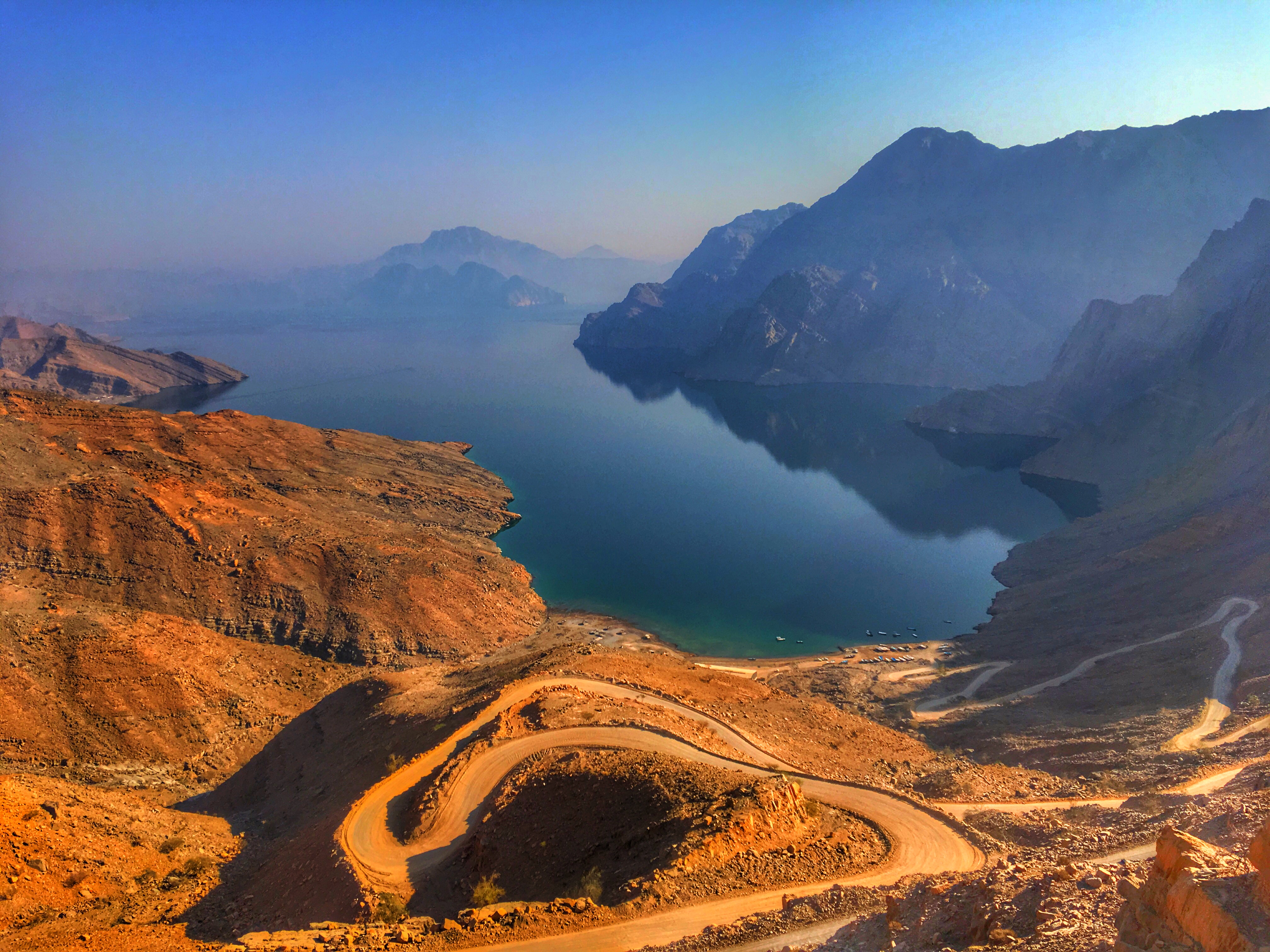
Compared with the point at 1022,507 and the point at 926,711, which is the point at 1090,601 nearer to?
the point at 926,711

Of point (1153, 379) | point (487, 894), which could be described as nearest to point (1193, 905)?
point (487, 894)

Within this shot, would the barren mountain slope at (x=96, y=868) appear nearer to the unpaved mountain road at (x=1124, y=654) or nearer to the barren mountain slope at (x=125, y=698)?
the barren mountain slope at (x=125, y=698)

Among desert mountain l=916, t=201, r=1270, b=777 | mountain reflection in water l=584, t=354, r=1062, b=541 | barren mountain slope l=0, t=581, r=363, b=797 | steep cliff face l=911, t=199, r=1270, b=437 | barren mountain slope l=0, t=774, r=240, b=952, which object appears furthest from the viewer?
steep cliff face l=911, t=199, r=1270, b=437

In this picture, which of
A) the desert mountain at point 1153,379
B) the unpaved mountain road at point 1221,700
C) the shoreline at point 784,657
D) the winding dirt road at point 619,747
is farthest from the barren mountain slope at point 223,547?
the desert mountain at point 1153,379

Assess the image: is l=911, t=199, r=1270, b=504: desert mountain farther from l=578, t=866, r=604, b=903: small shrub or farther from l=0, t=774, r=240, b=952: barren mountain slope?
l=0, t=774, r=240, b=952: barren mountain slope

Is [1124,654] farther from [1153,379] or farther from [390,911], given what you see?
[1153,379]

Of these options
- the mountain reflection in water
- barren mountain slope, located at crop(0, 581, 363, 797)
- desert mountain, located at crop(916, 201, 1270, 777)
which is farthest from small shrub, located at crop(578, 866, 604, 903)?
the mountain reflection in water
